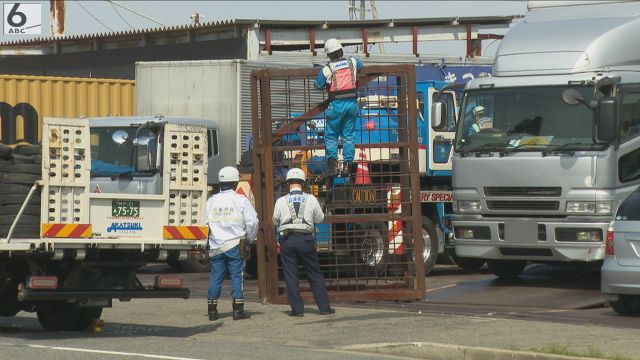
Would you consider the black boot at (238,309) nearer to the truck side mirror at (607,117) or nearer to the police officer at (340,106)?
the police officer at (340,106)

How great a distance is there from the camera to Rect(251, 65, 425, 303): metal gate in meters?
16.7

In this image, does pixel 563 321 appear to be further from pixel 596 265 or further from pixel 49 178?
pixel 49 178

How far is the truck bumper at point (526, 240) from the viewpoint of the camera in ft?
58.5

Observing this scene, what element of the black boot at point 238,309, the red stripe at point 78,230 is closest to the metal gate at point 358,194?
the black boot at point 238,309

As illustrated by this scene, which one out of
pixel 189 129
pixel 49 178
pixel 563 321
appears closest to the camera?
pixel 49 178

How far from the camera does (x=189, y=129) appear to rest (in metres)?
14.3

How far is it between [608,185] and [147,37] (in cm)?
2271

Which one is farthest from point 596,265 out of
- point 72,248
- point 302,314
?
point 72,248

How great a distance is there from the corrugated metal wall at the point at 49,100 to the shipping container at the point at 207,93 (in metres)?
2.47

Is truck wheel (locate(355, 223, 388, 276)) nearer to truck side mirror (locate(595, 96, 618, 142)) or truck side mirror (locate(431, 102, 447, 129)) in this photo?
truck side mirror (locate(595, 96, 618, 142))

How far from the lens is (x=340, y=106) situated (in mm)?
16828

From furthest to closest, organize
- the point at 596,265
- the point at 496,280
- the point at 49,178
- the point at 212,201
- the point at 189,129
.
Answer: the point at 496,280, the point at 596,265, the point at 212,201, the point at 189,129, the point at 49,178

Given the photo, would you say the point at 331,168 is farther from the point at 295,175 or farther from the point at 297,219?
the point at 297,219

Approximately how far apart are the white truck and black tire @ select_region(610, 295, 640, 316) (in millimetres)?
5141
